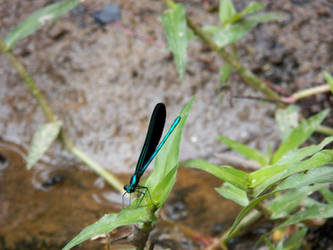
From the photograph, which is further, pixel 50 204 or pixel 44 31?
pixel 44 31

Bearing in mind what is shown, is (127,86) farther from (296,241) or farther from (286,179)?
(286,179)


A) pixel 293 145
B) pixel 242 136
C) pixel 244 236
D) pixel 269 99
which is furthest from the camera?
pixel 242 136

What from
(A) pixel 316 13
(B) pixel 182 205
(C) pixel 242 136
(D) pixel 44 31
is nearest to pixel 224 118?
(C) pixel 242 136

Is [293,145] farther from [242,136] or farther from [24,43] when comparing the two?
[24,43]

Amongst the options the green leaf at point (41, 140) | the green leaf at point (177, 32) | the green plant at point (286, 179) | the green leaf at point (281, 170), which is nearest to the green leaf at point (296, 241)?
the green plant at point (286, 179)

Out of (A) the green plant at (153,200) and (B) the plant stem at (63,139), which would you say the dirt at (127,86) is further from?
(A) the green plant at (153,200)

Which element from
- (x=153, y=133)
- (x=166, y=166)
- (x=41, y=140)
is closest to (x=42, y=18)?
(x=41, y=140)
